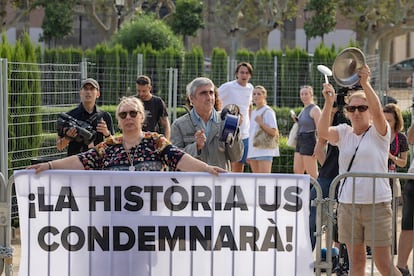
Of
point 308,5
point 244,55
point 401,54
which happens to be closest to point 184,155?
point 244,55

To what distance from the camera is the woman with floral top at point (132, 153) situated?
652 centimetres

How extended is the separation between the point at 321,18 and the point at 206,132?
43.2 meters

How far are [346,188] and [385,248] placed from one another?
509 millimetres

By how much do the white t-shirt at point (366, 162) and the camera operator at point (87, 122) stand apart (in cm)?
319

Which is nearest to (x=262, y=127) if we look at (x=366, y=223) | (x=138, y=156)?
(x=366, y=223)

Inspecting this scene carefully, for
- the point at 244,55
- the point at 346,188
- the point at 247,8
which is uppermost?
the point at 247,8

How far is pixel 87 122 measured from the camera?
991 cm

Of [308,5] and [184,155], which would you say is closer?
[184,155]

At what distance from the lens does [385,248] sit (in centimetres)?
705

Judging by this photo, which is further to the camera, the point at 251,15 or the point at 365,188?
the point at 251,15

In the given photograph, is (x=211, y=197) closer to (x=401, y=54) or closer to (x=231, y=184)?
(x=231, y=184)

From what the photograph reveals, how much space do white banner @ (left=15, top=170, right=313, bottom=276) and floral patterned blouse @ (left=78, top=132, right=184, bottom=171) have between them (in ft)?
1.18

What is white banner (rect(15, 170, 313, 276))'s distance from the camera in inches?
243

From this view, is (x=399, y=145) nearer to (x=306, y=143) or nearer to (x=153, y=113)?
(x=306, y=143)
